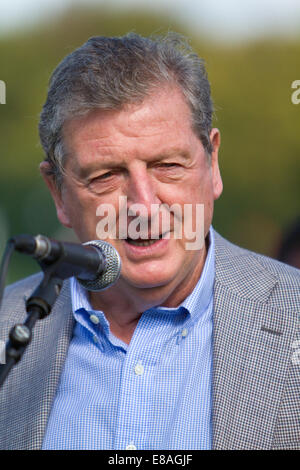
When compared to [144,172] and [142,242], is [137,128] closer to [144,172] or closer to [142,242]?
[144,172]

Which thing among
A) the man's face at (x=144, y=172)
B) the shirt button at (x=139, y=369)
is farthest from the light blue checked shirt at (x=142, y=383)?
the man's face at (x=144, y=172)

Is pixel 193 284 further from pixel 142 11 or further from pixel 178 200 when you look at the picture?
pixel 142 11

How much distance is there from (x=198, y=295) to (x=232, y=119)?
2432 centimetres

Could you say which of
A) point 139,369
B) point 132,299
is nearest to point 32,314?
point 139,369

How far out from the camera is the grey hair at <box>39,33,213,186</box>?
10.5 feet

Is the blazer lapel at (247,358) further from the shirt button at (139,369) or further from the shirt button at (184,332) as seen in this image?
the shirt button at (139,369)

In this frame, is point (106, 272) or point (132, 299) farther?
point (132, 299)

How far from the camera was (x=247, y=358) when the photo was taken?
3070 mm

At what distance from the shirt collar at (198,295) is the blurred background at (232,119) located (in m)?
19.7

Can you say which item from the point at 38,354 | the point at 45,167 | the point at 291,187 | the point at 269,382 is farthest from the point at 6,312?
the point at 291,187

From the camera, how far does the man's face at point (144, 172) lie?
3148 millimetres

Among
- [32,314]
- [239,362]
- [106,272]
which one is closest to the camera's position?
[32,314]

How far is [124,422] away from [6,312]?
3.63ft

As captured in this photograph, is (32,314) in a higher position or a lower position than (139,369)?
higher
